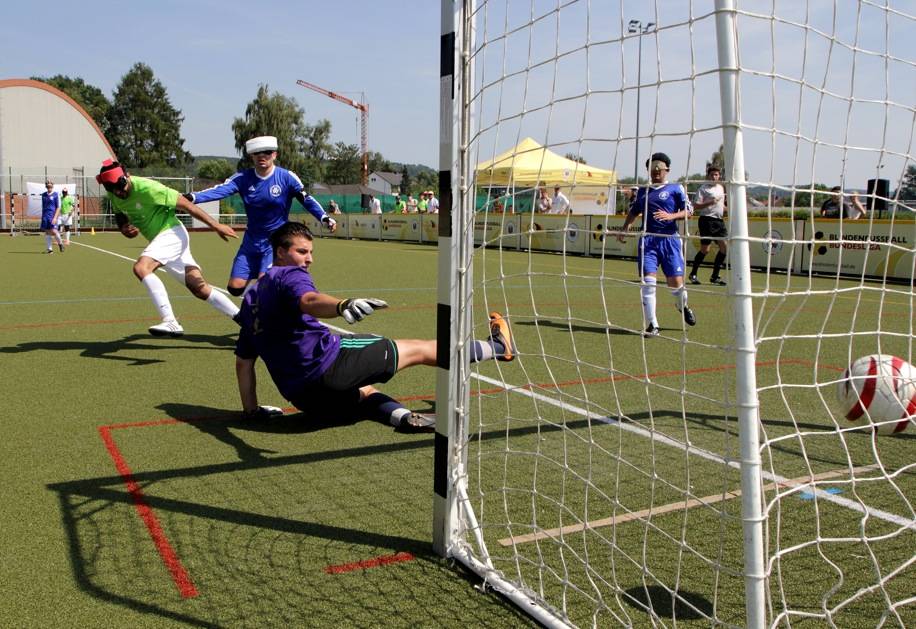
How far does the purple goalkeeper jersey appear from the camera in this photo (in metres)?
4.46

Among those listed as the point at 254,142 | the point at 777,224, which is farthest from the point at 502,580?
the point at 777,224

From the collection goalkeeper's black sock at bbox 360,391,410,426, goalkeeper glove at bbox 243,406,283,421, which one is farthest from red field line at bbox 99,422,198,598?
goalkeeper's black sock at bbox 360,391,410,426

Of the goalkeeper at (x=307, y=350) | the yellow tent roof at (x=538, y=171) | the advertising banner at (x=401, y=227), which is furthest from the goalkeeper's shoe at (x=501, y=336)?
the advertising banner at (x=401, y=227)

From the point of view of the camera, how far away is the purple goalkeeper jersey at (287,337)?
4.46m

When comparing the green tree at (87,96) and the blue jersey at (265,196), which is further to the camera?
the green tree at (87,96)

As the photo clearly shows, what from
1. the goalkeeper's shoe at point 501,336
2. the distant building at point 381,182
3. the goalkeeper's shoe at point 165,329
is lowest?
the goalkeeper's shoe at point 165,329

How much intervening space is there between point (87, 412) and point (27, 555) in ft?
7.62

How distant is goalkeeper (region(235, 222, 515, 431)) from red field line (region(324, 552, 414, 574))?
151 cm

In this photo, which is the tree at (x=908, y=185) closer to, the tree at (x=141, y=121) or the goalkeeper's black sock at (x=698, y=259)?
the goalkeeper's black sock at (x=698, y=259)

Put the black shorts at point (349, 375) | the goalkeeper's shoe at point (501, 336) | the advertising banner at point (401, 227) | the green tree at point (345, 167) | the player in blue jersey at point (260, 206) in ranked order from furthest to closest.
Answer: the green tree at point (345, 167)
the advertising banner at point (401, 227)
the player in blue jersey at point (260, 206)
the goalkeeper's shoe at point (501, 336)
the black shorts at point (349, 375)

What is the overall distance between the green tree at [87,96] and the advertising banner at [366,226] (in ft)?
259

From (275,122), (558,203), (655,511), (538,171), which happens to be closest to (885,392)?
(655,511)

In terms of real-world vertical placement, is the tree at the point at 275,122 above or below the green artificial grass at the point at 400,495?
above

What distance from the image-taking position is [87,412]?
5.27m
